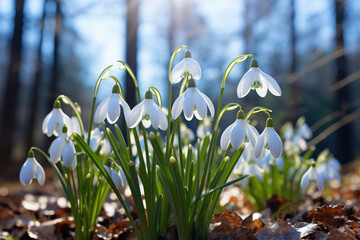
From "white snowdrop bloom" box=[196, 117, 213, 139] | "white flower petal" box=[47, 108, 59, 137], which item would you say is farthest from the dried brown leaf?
"white snowdrop bloom" box=[196, 117, 213, 139]

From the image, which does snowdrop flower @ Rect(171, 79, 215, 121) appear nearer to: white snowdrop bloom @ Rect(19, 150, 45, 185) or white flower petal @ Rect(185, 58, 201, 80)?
white flower petal @ Rect(185, 58, 201, 80)

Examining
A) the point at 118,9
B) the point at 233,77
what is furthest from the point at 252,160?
the point at 233,77

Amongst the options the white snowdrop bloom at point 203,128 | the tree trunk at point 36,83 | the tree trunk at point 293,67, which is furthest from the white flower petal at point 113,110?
the tree trunk at point 36,83

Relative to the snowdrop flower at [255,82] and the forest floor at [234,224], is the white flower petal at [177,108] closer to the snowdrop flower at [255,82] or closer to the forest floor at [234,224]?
the snowdrop flower at [255,82]

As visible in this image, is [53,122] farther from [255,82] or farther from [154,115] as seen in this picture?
[255,82]

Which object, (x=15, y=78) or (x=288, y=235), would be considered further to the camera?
(x=15, y=78)

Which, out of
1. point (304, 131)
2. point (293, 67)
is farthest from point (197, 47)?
point (304, 131)

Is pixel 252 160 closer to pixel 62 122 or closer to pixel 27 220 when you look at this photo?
pixel 62 122
